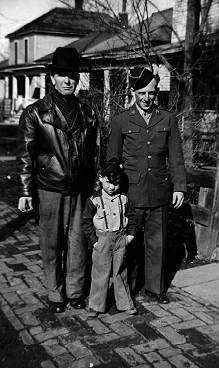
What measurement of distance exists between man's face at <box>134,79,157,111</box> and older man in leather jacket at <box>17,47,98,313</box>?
431 millimetres

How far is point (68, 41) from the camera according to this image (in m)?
36.3

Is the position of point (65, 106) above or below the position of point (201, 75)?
below

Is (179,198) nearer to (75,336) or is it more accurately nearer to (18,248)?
(75,336)

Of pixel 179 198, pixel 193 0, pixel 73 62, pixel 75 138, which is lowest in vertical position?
pixel 179 198

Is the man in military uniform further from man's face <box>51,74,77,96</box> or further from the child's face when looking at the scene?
man's face <box>51,74,77,96</box>

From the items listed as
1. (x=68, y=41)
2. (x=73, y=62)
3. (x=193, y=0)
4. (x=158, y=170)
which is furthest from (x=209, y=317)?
(x=68, y=41)

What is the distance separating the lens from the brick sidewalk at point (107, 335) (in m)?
3.29

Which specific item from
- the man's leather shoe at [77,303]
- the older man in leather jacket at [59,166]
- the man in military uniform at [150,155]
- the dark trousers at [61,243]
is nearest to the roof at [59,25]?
the man in military uniform at [150,155]

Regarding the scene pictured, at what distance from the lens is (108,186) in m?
3.74

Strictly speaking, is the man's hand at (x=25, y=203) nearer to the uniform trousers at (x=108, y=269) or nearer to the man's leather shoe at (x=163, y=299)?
the uniform trousers at (x=108, y=269)

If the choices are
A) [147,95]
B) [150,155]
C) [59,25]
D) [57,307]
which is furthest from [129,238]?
[59,25]

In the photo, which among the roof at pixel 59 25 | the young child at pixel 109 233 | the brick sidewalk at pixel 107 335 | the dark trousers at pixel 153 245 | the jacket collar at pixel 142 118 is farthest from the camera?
the roof at pixel 59 25

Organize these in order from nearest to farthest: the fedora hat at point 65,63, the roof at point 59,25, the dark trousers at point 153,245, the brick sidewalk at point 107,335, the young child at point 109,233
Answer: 1. the brick sidewalk at point 107,335
2. the fedora hat at point 65,63
3. the young child at point 109,233
4. the dark trousers at point 153,245
5. the roof at point 59,25

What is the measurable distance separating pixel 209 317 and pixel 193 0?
7773 millimetres
